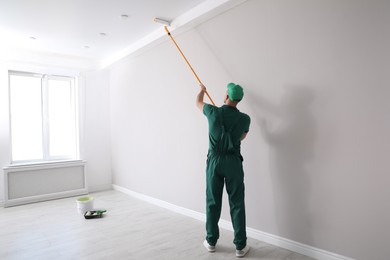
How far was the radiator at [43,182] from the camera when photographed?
4.27m

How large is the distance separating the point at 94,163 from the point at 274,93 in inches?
151

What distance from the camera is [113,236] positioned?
2.90 meters

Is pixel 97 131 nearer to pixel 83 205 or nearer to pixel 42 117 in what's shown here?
pixel 42 117

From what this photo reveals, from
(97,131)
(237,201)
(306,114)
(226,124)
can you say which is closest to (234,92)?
(226,124)

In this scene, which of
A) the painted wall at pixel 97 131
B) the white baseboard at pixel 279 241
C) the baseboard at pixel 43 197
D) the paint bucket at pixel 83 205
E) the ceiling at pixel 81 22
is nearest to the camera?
the white baseboard at pixel 279 241

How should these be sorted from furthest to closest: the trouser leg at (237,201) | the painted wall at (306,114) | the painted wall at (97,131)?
1. the painted wall at (97,131)
2. the trouser leg at (237,201)
3. the painted wall at (306,114)

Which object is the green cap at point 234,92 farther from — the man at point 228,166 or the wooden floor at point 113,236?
the wooden floor at point 113,236

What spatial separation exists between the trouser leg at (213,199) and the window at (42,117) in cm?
346

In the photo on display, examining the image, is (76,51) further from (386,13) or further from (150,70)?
(386,13)

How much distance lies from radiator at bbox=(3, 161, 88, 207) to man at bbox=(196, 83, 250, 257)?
326cm

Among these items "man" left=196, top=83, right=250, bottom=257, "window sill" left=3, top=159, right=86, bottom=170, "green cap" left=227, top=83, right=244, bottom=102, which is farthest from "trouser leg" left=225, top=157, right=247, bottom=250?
"window sill" left=3, top=159, right=86, bottom=170

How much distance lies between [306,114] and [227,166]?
80 centimetres

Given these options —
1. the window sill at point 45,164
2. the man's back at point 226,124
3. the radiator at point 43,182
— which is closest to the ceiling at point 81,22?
the man's back at point 226,124

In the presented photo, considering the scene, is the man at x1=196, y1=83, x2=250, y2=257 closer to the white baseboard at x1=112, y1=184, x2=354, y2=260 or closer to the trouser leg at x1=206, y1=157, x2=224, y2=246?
the trouser leg at x1=206, y1=157, x2=224, y2=246
